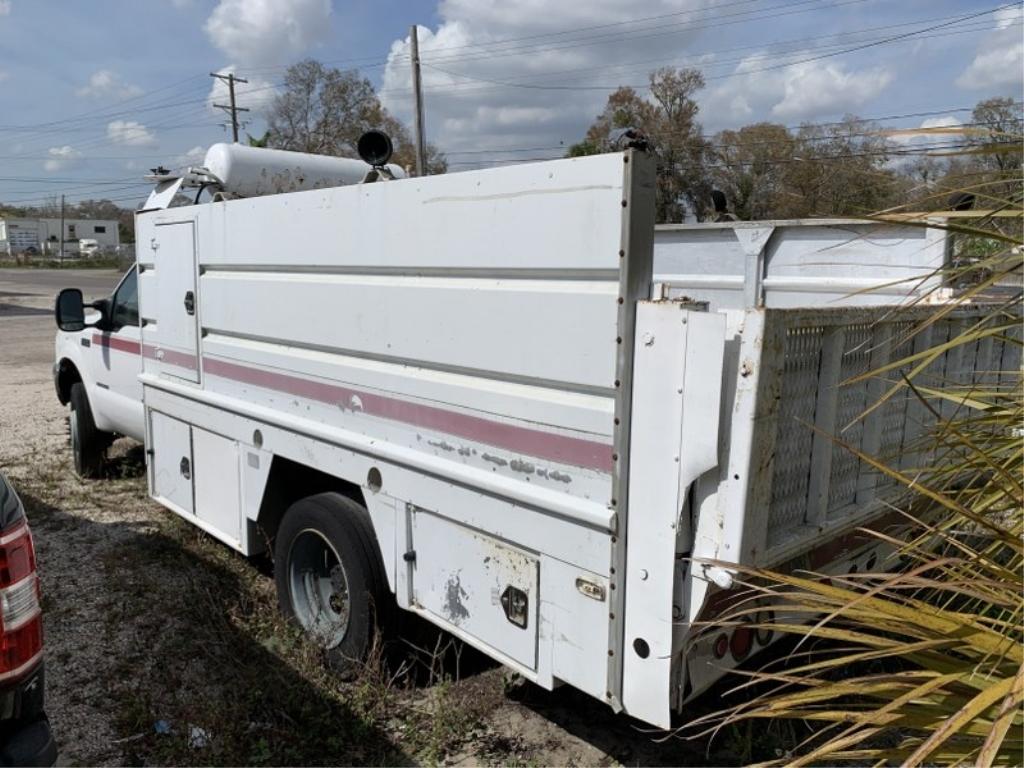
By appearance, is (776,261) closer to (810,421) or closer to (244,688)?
(810,421)

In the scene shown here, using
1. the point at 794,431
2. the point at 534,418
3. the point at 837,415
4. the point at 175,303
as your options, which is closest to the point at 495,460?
the point at 534,418

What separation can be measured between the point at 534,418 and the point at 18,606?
1.60m

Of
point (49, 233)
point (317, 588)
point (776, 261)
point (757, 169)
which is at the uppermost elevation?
point (49, 233)

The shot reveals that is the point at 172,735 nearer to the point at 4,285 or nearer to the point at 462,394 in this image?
the point at 462,394

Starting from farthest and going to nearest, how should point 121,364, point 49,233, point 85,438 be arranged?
point 49,233 < point 85,438 < point 121,364

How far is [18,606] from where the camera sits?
2301mm

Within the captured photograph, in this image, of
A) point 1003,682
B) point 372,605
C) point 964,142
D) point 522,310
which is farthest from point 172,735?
point 964,142

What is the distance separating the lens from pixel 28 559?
2.37 meters

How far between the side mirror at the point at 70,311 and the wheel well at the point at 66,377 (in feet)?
3.26

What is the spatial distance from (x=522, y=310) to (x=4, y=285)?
165 feet

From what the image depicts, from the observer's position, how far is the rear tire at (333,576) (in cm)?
361

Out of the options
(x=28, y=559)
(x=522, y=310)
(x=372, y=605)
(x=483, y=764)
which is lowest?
(x=483, y=764)

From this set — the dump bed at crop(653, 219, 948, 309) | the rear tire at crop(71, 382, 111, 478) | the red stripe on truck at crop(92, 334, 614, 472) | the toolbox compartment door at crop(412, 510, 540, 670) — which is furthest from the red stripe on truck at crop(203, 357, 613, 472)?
the rear tire at crop(71, 382, 111, 478)

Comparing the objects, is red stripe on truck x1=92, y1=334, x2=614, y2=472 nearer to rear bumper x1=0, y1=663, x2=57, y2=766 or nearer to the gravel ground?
the gravel ground
